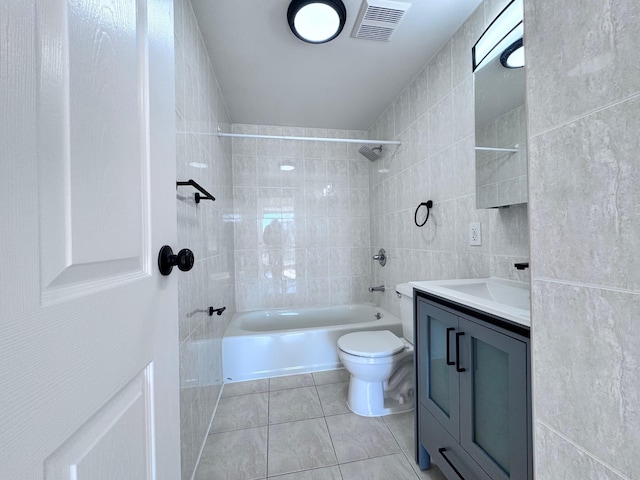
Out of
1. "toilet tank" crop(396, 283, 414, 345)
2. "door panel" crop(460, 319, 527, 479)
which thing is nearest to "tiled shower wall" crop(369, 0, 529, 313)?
"toilet tank" crop(396, 283, 414, 345)

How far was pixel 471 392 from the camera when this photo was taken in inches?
38.3

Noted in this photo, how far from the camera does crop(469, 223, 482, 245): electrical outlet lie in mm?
1437

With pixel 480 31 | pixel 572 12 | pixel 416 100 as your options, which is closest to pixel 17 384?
pixel 572 12

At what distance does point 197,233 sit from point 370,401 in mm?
1482

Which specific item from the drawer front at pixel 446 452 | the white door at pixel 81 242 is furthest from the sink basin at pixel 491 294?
the white door at pixel 81 242

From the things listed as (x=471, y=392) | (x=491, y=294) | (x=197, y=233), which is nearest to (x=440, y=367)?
(x=471, y=392)

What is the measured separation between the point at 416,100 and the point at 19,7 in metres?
2.17

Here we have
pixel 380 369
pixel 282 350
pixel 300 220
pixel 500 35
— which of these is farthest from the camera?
pixel 300 220

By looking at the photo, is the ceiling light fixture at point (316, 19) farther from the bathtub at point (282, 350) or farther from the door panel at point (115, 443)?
the bathtub at point (282, 350)

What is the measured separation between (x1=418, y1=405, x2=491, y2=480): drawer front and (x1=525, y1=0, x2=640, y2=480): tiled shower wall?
42 cm

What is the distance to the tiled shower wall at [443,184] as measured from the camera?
4.39ft

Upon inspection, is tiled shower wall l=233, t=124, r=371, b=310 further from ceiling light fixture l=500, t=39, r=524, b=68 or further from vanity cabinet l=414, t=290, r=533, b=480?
ceiling light fixture l=500, t=39, r=524, b=68

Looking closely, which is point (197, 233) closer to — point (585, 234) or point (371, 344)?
point (371, 344)

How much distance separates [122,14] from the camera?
481 mm
